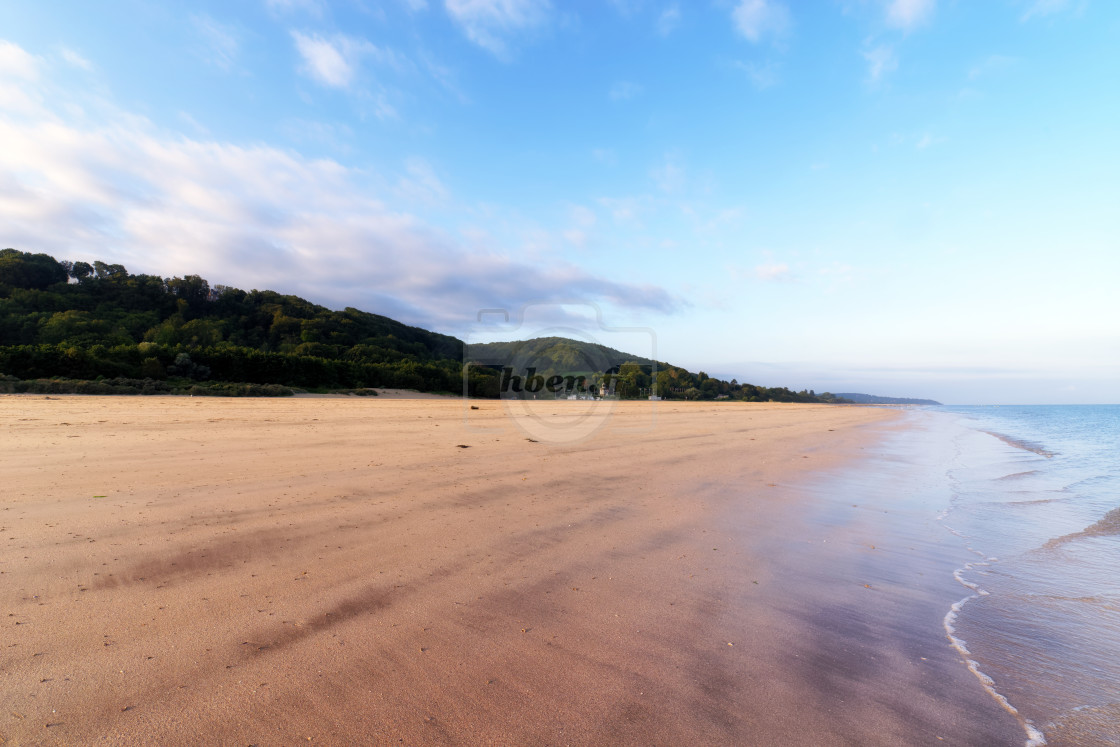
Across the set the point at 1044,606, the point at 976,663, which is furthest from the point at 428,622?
the point at 1044,606

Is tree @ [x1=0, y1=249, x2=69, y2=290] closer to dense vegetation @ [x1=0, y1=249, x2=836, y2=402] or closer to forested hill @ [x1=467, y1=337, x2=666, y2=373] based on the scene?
dense vegetation @ [x1=0, y1=249, x2=836, y2=402]

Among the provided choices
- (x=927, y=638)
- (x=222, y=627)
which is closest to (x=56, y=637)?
(x=222, y=627)

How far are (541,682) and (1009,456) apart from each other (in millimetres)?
21208

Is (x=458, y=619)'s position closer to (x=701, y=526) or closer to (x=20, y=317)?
(x=701, y=526)

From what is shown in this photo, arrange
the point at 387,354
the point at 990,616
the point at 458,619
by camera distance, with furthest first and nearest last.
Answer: the point at 387,354, the point at 990,616, the point at 458,619

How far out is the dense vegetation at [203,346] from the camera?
2616 centimetres

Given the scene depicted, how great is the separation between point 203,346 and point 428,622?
159ft

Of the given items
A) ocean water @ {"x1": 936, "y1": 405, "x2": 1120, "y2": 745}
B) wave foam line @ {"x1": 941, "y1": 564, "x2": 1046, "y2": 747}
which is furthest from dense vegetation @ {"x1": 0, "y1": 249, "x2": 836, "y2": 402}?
wave foam line @ {"x1": 941, "y1": 564, "x2": 1046, "y2": 747}

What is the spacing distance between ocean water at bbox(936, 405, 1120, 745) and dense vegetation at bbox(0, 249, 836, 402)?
19378 millimetres

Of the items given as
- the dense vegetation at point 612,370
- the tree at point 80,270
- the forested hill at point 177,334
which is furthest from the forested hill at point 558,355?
the tree at point 80,270

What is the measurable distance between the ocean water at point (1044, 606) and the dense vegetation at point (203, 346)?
1938cm

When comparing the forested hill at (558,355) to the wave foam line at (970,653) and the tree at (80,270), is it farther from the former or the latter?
the tree at (80,270)

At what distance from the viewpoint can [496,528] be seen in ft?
17.5

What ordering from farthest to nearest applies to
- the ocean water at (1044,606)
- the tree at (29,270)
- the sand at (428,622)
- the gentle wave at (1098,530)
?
the tree at (29,270), the gentle wave at (1098,530), the ocean water at (1044,606), the sand at (428,622)
